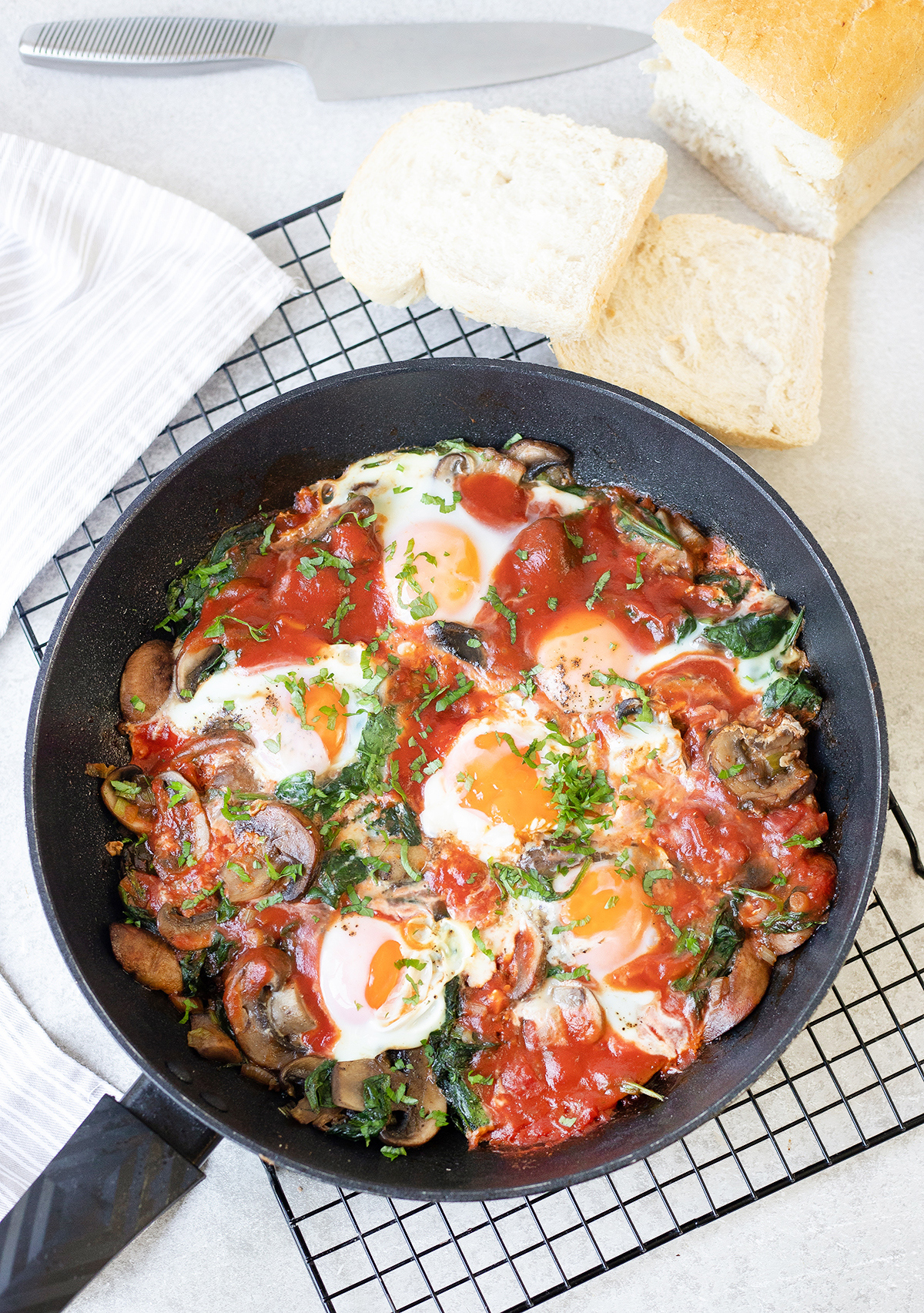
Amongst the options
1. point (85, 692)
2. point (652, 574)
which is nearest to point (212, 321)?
point (85, 692)

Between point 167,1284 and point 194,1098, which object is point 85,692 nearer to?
point 194,1098

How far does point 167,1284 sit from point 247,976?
5.07 ft

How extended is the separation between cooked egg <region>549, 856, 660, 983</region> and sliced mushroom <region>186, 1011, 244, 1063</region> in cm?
119

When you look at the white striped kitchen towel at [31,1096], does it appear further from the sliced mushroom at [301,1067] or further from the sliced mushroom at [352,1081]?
the sliced mushroom at [352,1081]

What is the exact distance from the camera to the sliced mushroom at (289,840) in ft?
11.4

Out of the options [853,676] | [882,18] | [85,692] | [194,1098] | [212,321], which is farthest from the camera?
[212,321]

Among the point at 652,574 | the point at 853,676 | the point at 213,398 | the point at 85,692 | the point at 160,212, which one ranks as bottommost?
the point at 853,676

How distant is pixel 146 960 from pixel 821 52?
4.37m

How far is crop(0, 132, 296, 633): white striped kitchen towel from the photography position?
13.7ft

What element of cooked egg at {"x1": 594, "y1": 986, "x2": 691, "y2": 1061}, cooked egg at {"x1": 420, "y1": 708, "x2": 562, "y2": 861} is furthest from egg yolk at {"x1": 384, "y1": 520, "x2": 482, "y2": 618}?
cooked egg at {"x1": 594, "y1": 986, "x2": 691, "y2": 1061}

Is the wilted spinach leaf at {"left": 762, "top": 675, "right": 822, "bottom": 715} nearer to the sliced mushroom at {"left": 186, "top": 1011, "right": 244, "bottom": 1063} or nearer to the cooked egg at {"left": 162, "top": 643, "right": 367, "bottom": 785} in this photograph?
the cooked egg at {"left": 162, "top": 643, "right": 367, "bottom": 785}

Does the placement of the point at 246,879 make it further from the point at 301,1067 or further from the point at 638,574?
the point at 638,574

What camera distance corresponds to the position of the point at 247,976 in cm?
352

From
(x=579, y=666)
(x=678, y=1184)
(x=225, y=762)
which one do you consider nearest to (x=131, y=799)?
(x=225, y=762)
